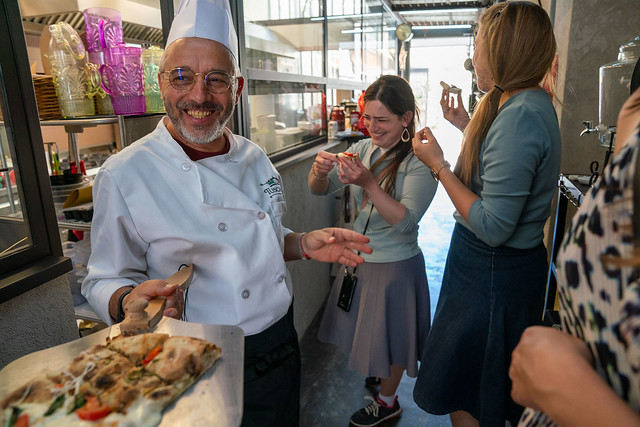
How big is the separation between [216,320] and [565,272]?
0.94 m

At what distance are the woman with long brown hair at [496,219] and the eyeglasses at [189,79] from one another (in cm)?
84

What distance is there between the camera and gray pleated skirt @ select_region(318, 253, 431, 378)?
207 centimetres

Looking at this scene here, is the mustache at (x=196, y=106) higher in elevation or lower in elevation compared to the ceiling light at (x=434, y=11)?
lower

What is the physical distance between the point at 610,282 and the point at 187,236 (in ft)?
3.23

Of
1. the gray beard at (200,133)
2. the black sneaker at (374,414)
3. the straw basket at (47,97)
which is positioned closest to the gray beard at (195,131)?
the gray beard at (200,133)

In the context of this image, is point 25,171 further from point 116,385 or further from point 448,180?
point 448,180

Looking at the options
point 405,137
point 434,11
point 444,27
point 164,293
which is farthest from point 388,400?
point 444,27

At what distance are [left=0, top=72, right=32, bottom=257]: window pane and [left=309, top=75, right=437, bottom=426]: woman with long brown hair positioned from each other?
4.15 feet

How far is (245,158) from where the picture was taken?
4.74 feet

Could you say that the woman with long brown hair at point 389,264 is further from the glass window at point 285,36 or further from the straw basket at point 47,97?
the straw basket at point 47,97

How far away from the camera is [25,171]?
1229mm

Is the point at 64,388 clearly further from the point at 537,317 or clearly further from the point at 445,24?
the point at 445,24

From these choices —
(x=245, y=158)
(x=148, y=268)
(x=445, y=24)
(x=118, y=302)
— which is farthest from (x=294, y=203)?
(x=445, y=24)

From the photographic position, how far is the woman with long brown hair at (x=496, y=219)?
136 centimetres
